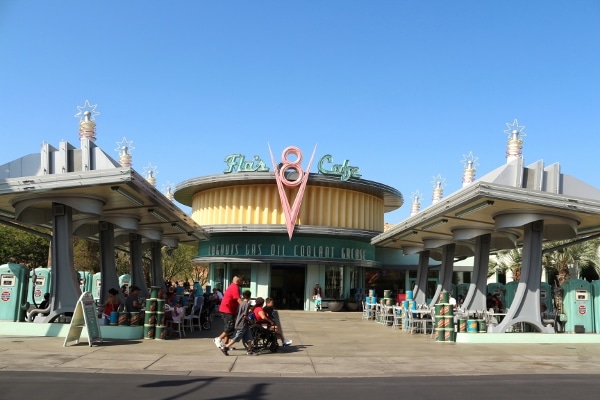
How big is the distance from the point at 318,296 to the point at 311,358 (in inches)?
793

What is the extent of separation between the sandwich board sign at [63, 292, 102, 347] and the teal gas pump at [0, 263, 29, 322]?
4.07m

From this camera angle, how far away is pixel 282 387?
8914mm

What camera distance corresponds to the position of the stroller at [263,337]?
1305 cm

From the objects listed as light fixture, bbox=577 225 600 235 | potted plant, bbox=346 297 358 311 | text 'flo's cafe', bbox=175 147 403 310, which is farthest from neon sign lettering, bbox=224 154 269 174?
light fixture, bbox=577 225 600 235

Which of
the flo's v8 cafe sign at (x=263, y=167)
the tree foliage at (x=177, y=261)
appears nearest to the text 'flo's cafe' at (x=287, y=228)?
the flo's v8 cafe sign at (x=263, y=167)

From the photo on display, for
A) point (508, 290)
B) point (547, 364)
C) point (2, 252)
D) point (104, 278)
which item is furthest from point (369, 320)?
point (2, 252)

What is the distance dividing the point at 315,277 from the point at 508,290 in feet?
44.9

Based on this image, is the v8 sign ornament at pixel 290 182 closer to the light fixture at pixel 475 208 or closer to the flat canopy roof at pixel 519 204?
the flat canopy roof at pixel 519 204

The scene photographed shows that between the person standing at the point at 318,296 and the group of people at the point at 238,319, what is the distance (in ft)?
60.1

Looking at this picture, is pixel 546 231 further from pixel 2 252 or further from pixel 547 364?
pixel 2 252

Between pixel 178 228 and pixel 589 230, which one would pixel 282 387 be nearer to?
pixel 589 230

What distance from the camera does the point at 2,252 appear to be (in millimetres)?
46656

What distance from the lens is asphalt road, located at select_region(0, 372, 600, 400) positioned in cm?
812

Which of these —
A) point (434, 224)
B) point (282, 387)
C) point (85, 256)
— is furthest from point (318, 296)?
point (282, 387)
